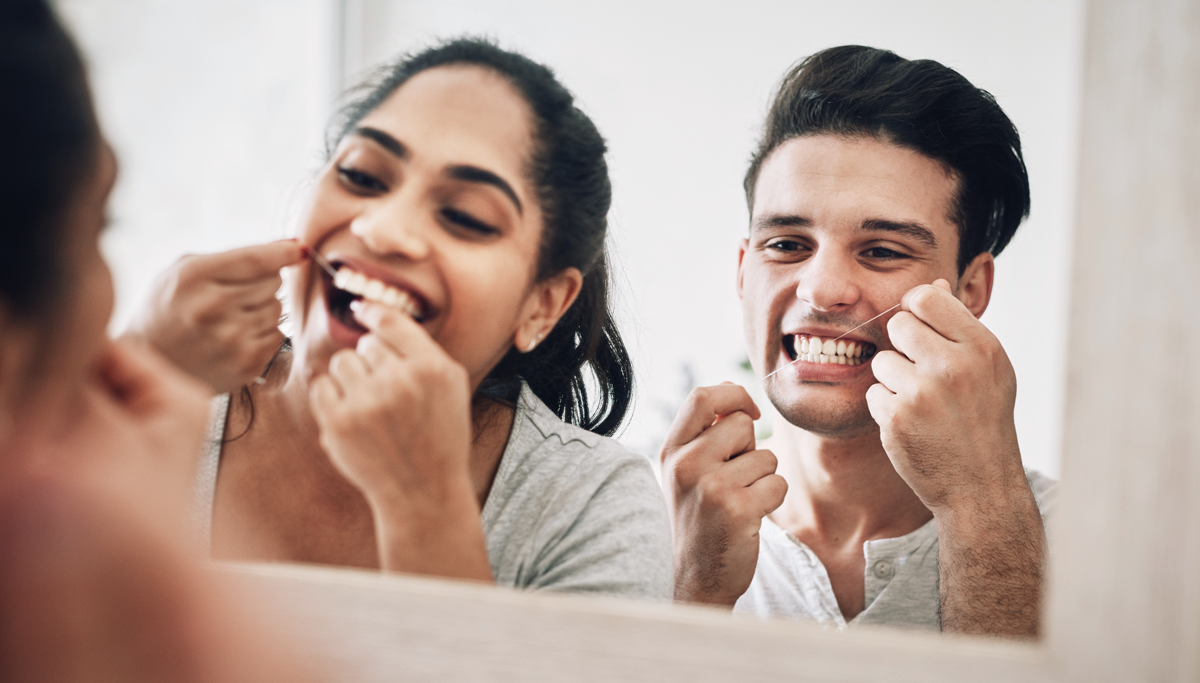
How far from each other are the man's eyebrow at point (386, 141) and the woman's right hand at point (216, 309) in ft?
0.35

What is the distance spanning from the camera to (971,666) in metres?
0.45

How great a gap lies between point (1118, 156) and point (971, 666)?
32cm

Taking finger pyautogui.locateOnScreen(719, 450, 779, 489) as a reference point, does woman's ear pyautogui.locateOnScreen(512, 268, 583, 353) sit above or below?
above

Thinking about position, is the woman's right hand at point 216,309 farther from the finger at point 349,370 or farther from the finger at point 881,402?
the finger at point 881,402

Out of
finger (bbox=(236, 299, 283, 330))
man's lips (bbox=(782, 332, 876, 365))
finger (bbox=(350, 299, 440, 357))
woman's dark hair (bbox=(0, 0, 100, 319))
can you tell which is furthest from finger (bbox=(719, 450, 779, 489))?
woman's dark hair (bbox=(0, 0, 100, 319))

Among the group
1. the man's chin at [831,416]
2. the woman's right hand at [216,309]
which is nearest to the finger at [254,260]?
the woman's right hand at [216,309]

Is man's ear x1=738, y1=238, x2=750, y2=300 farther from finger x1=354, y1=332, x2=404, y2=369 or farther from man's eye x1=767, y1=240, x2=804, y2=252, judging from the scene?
finger x1=354, y1=332, x2=404, y2=369

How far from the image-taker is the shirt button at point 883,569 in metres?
0.77

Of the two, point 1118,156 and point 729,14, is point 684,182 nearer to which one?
point 729,14

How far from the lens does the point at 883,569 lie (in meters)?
0.77

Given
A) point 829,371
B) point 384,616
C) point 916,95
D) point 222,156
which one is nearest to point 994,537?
point 829,371

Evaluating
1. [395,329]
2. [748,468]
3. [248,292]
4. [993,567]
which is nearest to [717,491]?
[748,468]

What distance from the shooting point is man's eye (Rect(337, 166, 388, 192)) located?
0.60 meters

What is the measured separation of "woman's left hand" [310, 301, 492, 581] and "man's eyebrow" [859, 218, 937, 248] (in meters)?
0.45
